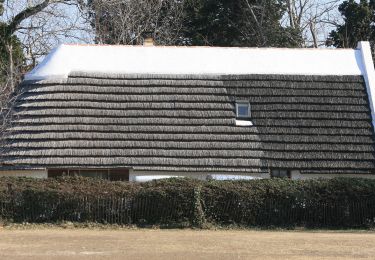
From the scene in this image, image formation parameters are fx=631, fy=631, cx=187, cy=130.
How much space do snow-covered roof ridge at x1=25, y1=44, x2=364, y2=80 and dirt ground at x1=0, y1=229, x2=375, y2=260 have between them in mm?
7884

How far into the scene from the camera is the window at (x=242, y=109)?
20719 mm

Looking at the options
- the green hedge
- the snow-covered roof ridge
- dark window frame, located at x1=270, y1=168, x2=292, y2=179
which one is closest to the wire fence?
the green hedge

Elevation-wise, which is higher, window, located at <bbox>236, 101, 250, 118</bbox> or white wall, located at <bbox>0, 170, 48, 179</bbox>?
window, located at <bbox>236, 101, 250, 118</bbox>

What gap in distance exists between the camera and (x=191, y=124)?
20.1 meters

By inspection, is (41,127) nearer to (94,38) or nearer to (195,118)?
Answer: (195,118)

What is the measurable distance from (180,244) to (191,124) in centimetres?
800

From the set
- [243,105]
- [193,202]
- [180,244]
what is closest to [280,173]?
[243,105]

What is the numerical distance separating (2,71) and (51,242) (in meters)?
17.8

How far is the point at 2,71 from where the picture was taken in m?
28.7

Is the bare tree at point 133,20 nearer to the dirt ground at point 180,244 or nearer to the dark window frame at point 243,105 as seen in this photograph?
the dark window frame at point 243,105

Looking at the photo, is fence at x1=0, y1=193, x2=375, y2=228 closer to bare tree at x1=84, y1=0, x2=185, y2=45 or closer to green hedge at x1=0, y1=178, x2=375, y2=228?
green hedge at x1=0, y1=178, x2=375, y2=228

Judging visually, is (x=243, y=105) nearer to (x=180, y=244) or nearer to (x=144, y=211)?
(x=144, y=211)

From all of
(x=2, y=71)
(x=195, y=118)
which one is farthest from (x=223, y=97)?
(x=2, y=71)

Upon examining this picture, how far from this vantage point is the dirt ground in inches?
434
